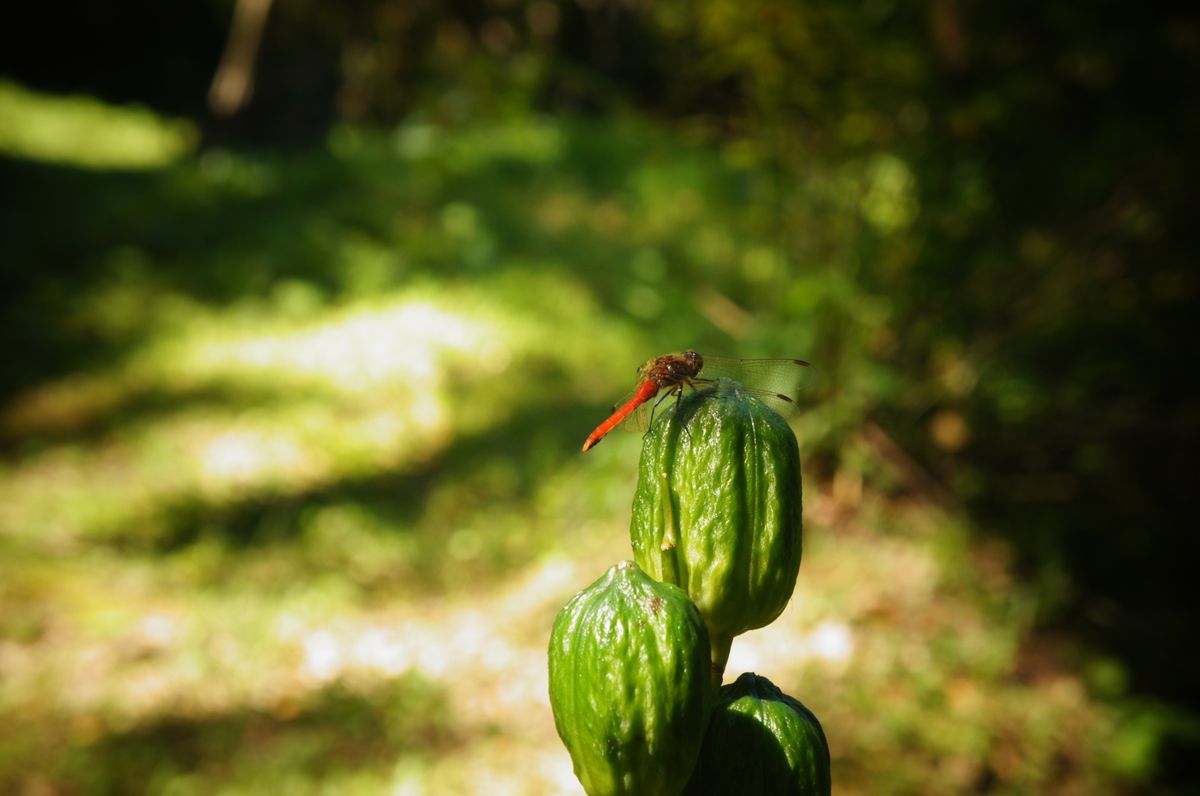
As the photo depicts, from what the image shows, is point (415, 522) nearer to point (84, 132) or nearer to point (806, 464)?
point (806, 464)

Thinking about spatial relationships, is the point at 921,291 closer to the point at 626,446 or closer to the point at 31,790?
the point at 626,446

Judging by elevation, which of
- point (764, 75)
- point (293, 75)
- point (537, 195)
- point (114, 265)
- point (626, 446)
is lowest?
point (626, 446)

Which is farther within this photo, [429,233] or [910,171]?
[429,233]

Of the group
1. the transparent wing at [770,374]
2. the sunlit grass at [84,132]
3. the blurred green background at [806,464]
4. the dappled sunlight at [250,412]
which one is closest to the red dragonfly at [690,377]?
the transparent wing at [770,374]

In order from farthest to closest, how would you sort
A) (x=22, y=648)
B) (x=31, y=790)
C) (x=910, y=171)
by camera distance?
(x=910, y=171) < (x=22, y=648) < (x=31, y=790)

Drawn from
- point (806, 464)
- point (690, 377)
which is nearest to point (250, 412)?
point (806, 464)

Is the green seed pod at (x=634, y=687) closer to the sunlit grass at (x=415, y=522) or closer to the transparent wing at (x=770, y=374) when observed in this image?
the transparent wing at (x=770, y=374)

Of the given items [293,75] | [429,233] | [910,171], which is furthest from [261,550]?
[293,75]

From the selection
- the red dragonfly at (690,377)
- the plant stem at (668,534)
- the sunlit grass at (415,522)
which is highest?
the sunlit grass at (415,522)
